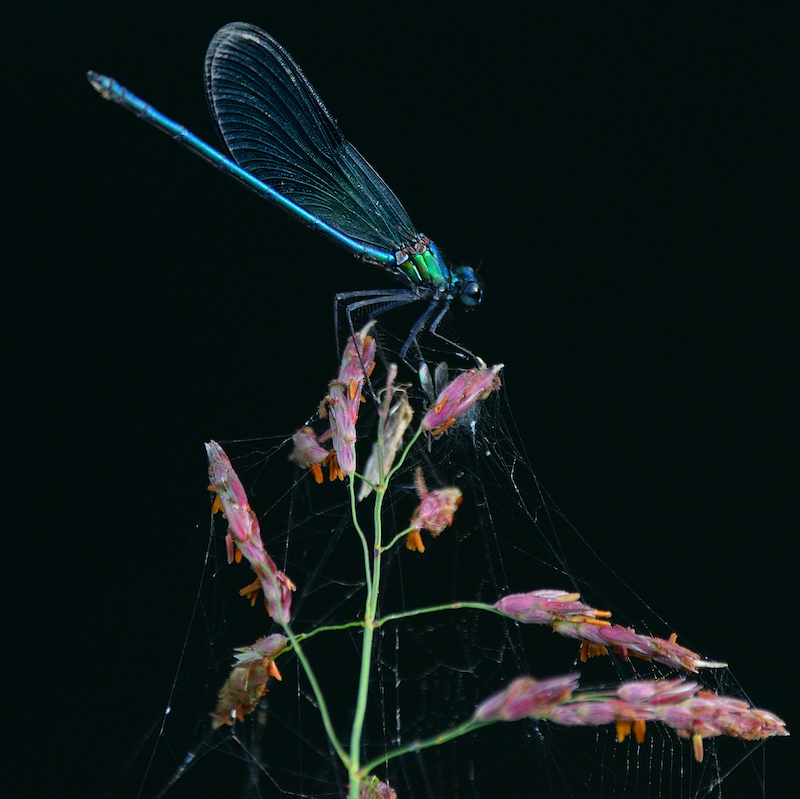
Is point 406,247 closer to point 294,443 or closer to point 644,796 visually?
point 294,443

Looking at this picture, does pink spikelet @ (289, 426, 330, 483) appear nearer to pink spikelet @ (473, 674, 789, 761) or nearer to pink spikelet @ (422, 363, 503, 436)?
pink spikelet @ (422, 363, 503, 436)

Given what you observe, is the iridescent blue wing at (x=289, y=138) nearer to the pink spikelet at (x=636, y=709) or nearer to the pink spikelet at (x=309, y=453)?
the pink spikelet at (x=309, y=453)

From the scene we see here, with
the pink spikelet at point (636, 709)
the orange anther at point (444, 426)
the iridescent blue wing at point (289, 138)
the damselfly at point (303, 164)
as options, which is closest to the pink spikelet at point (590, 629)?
the pink spikelet at point (636, 709)

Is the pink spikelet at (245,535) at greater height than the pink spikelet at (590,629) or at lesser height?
greater

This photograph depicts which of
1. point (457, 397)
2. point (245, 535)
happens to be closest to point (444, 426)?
point (457, 397)

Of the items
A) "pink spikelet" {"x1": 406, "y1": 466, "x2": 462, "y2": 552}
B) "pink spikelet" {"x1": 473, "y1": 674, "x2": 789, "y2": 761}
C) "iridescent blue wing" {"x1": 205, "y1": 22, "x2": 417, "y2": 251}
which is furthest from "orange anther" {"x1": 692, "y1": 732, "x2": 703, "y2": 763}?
"iridescent blue wing" {"x1": 205, "y1": 22, "x2": 417, "y2": 251}

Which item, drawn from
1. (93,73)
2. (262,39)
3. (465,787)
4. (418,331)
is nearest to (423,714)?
(465,787)
